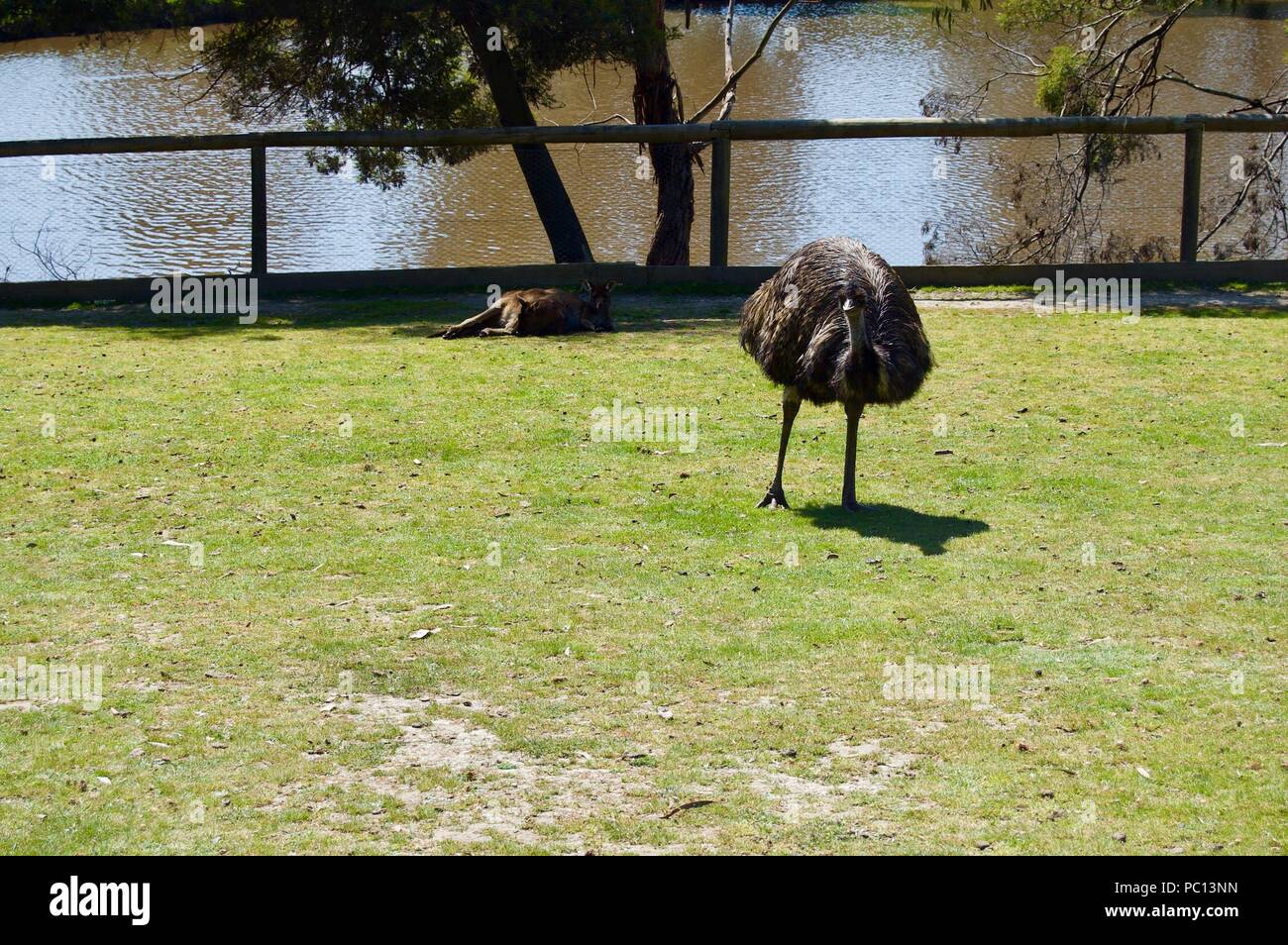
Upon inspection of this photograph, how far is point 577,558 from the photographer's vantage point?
9.04 m

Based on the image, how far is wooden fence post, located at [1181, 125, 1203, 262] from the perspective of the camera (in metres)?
17.9

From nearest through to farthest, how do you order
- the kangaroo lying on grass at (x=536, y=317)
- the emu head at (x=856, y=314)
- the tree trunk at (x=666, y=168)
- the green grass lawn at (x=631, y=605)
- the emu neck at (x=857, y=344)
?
the green grass lawn at (x=631, y=605) → the emu head at (x=856, y=314) → the emu neck at (x=857, y=344) → the kangaroo lying on grass at (x=536, y=317) → the tree trunk at (x=666, y=168)

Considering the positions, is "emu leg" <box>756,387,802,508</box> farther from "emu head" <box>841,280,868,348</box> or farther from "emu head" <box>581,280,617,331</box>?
"emu head" <box>581,280,617,331</box>

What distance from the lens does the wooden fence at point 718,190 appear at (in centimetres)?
1756

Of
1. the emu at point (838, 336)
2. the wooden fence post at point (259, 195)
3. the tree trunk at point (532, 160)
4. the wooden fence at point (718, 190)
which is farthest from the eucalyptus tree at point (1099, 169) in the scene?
the emu at point (838, 336)

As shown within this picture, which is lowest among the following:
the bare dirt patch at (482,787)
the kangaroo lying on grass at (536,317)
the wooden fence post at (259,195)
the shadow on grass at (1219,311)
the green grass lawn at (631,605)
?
the bare dirt patch at (482,787)

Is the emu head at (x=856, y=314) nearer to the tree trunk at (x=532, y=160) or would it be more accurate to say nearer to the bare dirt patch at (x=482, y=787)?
the bare dirt patch at (x=482, y=787)

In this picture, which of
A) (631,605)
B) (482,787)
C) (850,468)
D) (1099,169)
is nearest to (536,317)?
(850,468)

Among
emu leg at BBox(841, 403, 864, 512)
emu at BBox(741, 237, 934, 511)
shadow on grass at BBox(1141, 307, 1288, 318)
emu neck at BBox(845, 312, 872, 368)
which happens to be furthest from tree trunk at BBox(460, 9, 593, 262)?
emu neck at BBox(845, 312, 872, 368)

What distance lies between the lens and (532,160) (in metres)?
19.5

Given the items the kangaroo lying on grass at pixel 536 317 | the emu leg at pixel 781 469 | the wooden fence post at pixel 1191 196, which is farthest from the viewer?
the wooden fence post at pixel 1191 196

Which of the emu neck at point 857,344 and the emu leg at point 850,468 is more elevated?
the emu neck at point 857,344

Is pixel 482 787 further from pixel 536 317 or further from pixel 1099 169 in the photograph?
pixel 1099 169

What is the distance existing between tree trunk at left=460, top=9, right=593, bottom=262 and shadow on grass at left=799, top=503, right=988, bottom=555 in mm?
9761
